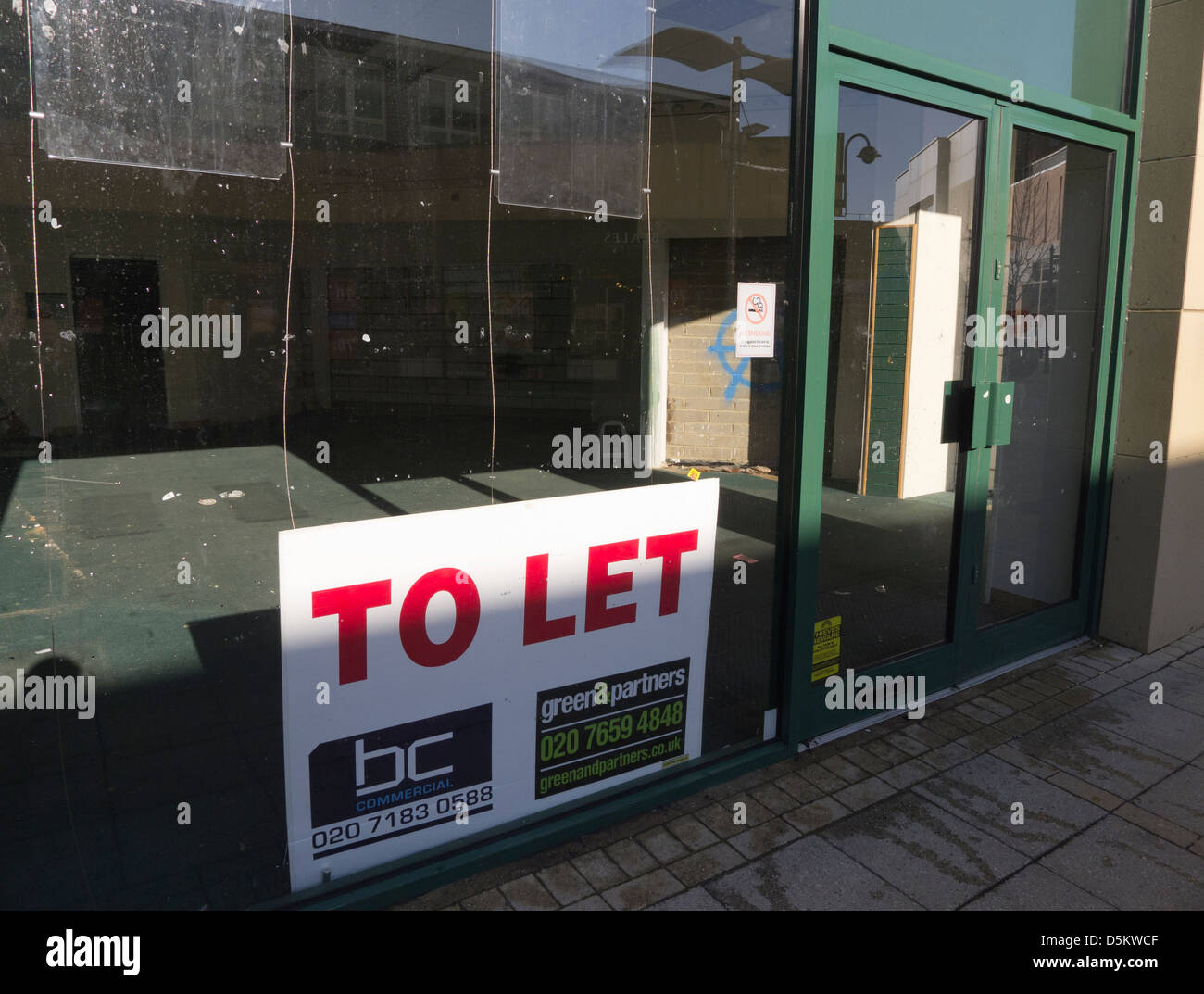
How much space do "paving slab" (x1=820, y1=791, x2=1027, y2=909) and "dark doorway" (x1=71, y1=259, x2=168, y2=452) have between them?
256 centimetres

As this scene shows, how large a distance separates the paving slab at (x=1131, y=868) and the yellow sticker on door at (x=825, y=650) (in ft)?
3.25

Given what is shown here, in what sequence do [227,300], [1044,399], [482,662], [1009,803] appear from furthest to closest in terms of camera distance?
[1044,399]
[1009,803]
[227,300]
[482,662]

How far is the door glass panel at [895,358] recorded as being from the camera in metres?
3.49

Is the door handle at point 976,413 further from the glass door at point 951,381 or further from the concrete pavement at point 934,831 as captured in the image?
the concrete pavement at point 934,831

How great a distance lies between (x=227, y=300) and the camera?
109 inches

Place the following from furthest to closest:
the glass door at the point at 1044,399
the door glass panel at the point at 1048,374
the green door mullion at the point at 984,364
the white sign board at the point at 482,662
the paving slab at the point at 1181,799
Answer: the door glass panel at the point at 1048,374
the glass door at the point at 1044,399
the green door mullion at the point at 984,364
the paving slab at the point at 1181,799
the white sign board at the point at 482,662

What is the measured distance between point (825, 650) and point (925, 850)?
869 mm

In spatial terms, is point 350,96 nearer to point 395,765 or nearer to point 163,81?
point 163,81

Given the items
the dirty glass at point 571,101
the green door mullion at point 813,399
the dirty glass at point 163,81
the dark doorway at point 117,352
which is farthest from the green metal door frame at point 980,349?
the dark doorway at point 117,352

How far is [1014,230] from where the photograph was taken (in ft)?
13.5

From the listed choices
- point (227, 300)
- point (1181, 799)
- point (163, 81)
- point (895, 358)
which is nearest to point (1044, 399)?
point (895, 358)

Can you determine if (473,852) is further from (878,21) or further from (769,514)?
(878,21)
